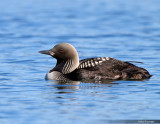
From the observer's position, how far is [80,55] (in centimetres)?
1355

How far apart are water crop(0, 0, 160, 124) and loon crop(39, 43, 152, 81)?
0.30 meters

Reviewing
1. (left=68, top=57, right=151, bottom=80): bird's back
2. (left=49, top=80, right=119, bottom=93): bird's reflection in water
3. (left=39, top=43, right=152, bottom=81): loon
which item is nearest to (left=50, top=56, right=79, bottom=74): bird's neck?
(left=39, top=43, right=152, bottom=81): loon

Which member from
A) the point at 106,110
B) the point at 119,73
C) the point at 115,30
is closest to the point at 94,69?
the point at 119,73

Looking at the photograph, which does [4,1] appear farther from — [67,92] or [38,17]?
[67,92]

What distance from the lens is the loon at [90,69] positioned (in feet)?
32.3

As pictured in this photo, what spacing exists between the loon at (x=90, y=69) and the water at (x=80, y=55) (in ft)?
1.00

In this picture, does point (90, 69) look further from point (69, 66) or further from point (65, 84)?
point (65, 84)

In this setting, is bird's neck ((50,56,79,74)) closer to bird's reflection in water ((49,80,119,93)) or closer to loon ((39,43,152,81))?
loon ((39,43,152,81))

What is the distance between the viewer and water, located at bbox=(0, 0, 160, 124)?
7.36m

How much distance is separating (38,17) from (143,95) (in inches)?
616

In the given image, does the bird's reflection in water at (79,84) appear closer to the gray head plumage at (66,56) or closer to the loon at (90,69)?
the loon at (90,69)

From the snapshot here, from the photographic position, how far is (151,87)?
9.02 metres

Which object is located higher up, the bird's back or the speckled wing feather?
the speckled wing feather

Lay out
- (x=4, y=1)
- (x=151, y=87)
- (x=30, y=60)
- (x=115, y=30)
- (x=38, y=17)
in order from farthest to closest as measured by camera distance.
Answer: (x=4, y=1), (x=38, y=17), (x=115, y=30), (x=30, y=60), (x=151, y=87)
